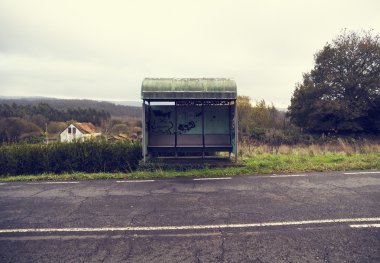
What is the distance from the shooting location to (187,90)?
33.2 feet

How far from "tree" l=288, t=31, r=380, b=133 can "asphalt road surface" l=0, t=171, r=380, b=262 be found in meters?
20.6

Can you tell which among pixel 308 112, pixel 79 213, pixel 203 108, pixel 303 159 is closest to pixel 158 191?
pixel 79 213

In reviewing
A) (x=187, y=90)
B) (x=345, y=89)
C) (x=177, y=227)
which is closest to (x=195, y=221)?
(x=177, y=227)

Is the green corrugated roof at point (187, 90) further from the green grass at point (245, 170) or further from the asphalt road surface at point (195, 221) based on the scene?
the asphalt road surface at point (195, 221)

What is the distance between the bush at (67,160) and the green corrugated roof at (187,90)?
2459 millimetres

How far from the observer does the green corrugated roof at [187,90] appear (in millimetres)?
10016

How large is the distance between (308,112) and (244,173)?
22.1m

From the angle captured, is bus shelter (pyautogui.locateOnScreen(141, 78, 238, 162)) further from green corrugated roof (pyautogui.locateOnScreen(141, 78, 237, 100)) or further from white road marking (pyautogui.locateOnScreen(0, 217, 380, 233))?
white road marking (pyautogui.locateOnScreen(0, 217, 380, 233))

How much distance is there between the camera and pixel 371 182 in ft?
24.6

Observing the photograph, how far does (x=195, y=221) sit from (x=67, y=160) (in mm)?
7314

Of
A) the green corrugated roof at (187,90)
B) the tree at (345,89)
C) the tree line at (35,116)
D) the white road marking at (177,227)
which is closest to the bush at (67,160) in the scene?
the green corrugated roof at (187,90)

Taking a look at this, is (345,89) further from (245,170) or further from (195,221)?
(195,221)

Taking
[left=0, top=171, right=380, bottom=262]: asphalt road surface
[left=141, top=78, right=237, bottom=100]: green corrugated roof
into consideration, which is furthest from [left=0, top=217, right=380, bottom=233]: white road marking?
[left=141, top=78, right=237, bottom=100]: green corrugated roof

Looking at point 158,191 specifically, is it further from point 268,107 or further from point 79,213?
point 268,107
